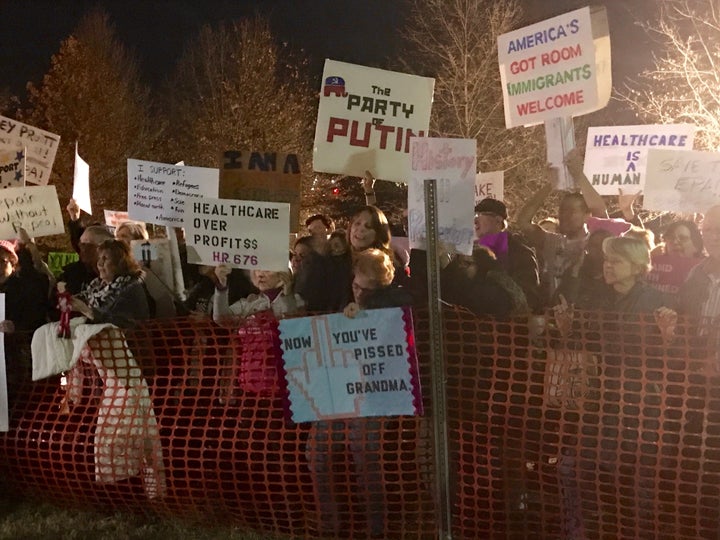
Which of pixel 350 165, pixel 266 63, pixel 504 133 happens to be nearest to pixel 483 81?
pixel 504 133

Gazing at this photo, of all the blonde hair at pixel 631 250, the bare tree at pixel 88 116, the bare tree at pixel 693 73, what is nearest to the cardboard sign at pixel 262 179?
the blonde hair at pixel 631 250

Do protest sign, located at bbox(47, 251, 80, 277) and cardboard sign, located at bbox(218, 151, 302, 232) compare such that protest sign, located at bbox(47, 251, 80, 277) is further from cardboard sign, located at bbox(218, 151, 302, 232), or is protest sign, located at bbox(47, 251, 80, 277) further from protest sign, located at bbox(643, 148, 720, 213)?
protest sign, located at bbox(643, 148, 720, 213)

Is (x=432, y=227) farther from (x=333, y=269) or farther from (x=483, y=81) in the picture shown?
(x=483, y=81)

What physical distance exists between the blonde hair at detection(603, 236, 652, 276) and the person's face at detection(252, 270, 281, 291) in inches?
88.7

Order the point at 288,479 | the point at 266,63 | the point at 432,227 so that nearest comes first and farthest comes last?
the point at 432,227 < the point at 288,479 < the point at 266,63

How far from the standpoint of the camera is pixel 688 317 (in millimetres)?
5043

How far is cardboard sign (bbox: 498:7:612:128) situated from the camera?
6609 millimetres

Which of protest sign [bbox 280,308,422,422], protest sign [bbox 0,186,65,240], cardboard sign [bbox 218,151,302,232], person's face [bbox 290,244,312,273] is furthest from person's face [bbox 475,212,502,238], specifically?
protest sign [bbox 0,186,65,240]

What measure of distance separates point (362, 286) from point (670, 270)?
7.44 ft

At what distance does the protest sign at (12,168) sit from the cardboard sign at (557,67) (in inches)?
184

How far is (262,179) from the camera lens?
6.88m

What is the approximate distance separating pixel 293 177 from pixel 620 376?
2889mm

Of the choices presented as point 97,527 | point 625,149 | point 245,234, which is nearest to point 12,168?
point 245,234

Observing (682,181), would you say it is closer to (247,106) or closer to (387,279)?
(387,279)
